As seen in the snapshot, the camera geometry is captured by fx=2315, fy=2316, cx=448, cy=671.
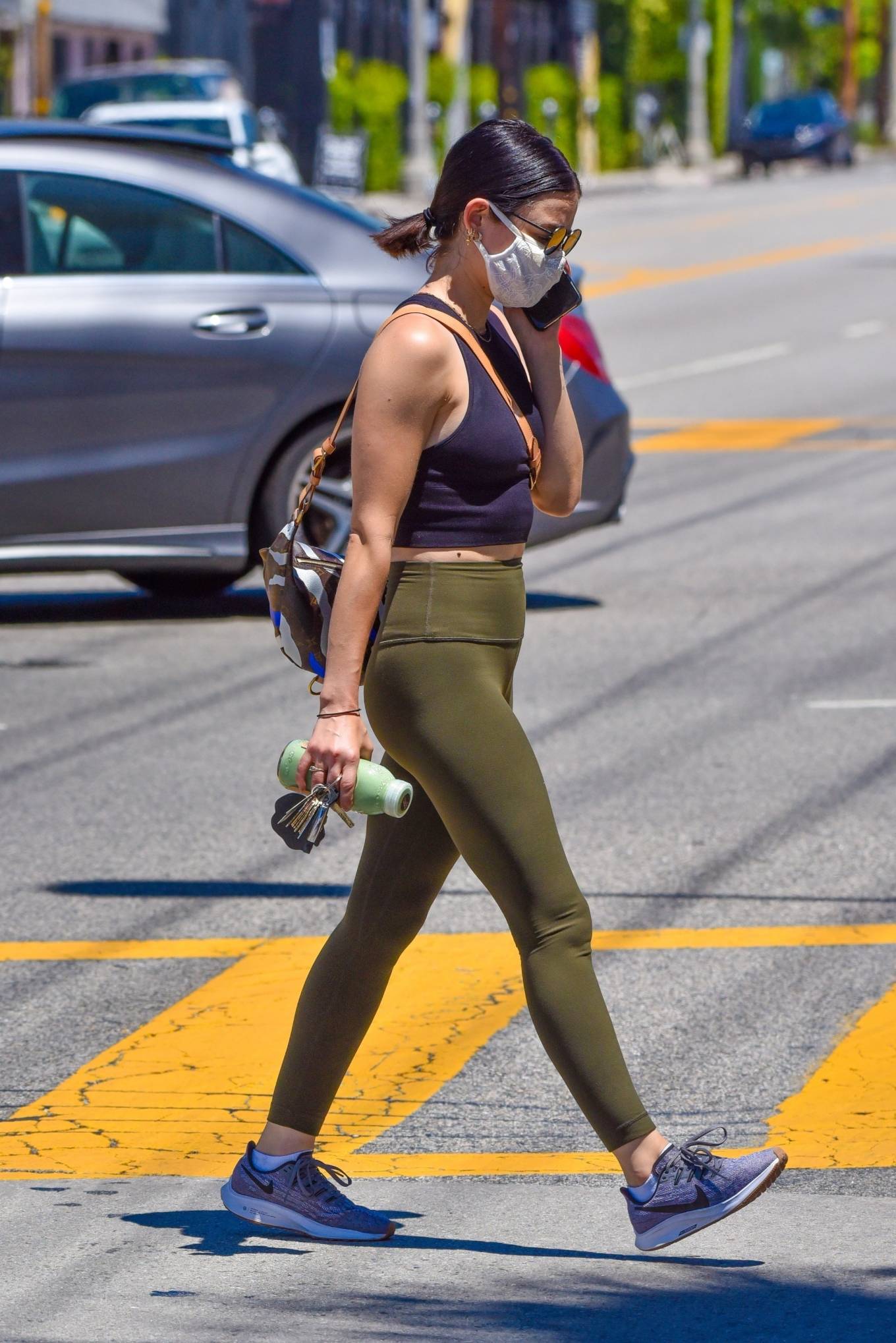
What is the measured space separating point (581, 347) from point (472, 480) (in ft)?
18.8

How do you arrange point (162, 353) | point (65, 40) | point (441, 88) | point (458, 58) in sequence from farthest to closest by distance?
point (458, 58)
point (441, 88)
point (65, 40)
point (162, 353)

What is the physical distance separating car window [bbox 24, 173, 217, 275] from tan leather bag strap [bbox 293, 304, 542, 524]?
17.6ft

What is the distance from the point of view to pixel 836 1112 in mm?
4418

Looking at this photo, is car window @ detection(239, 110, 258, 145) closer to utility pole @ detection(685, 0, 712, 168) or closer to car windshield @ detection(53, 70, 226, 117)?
car windshield @ detection(53, 70, 226, 117)

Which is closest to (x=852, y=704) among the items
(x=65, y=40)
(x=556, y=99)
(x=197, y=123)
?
(x=197, y=123)

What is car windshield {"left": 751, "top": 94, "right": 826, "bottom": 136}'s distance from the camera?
54.9 meters

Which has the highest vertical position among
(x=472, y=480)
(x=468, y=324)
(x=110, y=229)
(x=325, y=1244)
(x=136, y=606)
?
(x=468, y=324)

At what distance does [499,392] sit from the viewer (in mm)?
3713

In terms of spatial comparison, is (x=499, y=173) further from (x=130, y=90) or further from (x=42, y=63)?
(x=130, y=90)

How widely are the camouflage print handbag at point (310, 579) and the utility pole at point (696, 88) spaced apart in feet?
185

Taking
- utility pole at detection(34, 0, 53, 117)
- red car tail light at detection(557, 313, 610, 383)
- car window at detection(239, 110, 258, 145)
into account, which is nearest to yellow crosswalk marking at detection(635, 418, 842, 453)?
red car tail light at detection(557, 313, 610, 383)

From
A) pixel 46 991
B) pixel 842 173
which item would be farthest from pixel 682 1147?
pixel 842 173

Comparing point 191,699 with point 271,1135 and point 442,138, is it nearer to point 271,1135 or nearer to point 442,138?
point 271,1135

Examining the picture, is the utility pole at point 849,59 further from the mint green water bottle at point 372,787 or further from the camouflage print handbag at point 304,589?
the mint green water bottle at point 372,787
